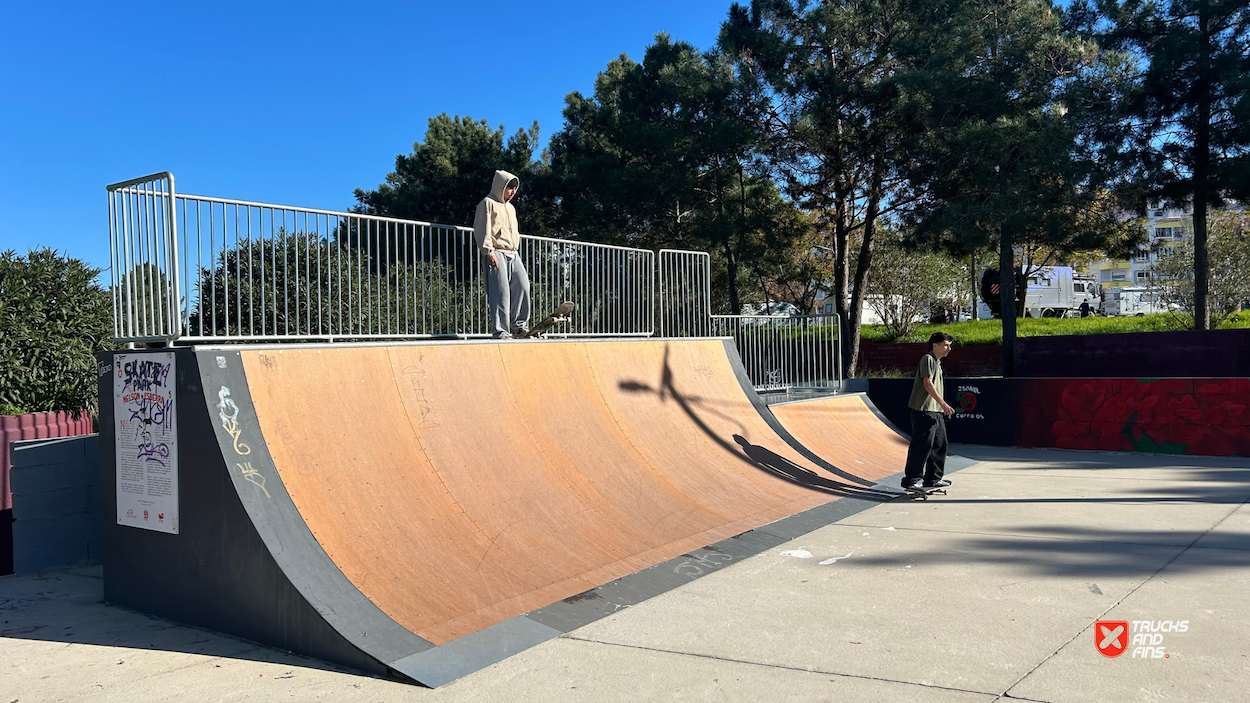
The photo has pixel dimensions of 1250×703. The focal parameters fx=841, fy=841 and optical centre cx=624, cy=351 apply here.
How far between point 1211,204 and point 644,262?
1503cm

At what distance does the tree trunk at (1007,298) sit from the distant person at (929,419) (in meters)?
11.8

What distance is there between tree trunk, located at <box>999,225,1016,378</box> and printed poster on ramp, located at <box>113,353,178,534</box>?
1813 cm

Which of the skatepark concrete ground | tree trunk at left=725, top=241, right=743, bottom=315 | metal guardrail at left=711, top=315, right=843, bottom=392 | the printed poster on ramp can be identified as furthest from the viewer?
tree trunk at left=725, top=241, right=743, bottom=315

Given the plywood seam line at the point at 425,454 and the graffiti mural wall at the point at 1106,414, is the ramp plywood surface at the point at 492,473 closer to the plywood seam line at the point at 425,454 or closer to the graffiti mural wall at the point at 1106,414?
the plywood seam line at the point at 425,454

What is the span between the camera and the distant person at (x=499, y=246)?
8.68 m

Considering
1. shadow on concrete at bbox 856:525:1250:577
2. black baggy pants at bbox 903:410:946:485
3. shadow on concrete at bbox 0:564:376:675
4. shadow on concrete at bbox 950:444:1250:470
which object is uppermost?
black baggy pants at bbox 903:410:946:485

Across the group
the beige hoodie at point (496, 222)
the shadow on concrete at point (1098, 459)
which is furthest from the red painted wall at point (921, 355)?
the beige hoodie at point (496, 222)

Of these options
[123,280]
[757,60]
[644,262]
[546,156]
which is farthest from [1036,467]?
[546,156]

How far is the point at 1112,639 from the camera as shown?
4.34m

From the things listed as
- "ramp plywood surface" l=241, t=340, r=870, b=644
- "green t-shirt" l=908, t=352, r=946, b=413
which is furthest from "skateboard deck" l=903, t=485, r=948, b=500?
"green t-shirt" l=908, t=352, r=946, b=413

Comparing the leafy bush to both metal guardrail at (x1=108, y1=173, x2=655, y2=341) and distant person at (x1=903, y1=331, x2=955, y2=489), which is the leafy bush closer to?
metal guardrail at (x1=108, y1=173, x2=655, y2=341)

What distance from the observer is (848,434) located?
12.2 m

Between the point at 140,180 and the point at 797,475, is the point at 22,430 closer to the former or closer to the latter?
the point at 140,180

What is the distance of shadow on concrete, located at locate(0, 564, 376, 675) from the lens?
4738 millimetres
